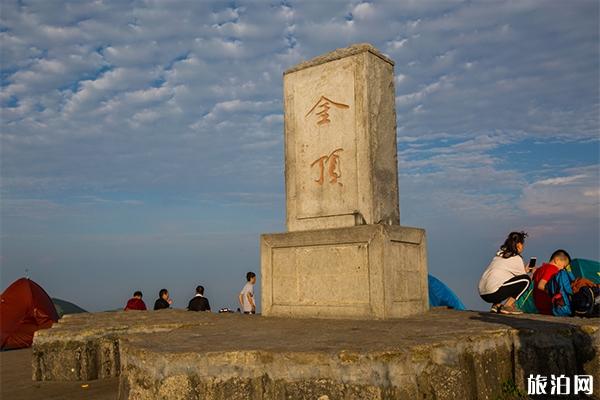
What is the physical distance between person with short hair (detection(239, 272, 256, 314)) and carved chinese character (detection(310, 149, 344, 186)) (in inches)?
181

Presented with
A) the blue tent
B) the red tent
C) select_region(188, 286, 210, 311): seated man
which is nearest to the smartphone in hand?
the blue tent

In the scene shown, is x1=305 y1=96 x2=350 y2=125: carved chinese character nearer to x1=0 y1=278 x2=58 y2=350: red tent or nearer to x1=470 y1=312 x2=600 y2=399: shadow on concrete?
x1=470 y1=312 x2=600 y2=399: shadow on concrete

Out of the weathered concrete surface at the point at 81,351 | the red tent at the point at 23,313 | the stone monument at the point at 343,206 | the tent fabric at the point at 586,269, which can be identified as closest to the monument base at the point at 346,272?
the stone monument at the point at 343,206

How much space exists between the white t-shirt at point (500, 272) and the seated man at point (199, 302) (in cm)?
618

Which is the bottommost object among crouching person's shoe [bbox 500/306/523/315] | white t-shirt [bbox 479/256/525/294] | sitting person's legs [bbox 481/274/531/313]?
crouching person's shoe [bbox 500/306/523/315]

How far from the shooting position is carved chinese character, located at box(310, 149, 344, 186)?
22.8ft

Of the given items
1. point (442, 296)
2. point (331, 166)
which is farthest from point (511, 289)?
point (442, 296)

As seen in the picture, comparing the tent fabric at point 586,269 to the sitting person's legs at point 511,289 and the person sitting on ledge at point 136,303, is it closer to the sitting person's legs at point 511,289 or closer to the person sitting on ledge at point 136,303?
the sitting person's legs at point 511,289

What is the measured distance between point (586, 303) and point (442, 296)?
24.5 ft

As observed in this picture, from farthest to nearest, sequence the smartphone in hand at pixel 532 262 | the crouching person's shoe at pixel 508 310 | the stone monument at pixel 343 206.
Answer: the smartphone in hand at pixel 532 262, the crouching person's shoe at pixel 508 310, the stone monument at pixel 343 206

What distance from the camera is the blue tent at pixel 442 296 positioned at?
13734mm

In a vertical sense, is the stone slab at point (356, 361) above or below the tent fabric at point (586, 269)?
below

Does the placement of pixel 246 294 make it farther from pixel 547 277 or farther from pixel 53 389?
pixel 547 277

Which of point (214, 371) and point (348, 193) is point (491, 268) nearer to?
point (348, 193)
